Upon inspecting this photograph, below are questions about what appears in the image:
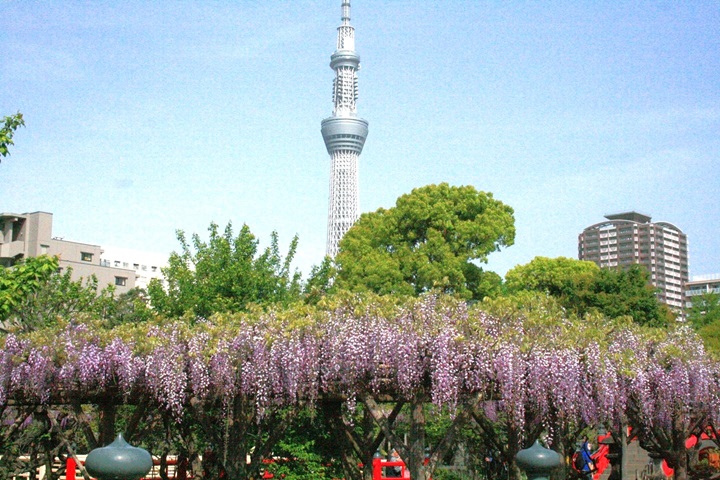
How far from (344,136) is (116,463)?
12509cm

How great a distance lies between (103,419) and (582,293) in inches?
989

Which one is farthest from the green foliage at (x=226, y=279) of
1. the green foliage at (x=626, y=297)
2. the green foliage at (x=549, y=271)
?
the green foliage at (x=549, y=271)

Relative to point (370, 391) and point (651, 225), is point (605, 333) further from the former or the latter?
point (651, 225)

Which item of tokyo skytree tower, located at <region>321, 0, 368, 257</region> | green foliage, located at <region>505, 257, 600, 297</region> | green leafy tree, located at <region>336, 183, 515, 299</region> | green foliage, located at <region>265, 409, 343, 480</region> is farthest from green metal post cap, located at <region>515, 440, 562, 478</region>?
tokyo skytree tower, located at <region>321, 0, 368, 257</region>

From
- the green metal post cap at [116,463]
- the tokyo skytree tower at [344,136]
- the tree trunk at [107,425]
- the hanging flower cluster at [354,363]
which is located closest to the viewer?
the green metal post cap at [116,463]

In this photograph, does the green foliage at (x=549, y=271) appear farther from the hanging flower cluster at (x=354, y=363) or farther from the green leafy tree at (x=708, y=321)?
the hanging flower cluster at (x=354, y=363)

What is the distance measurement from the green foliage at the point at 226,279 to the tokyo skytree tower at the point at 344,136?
86.3 m

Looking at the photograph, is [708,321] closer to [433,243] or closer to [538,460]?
[433,243]

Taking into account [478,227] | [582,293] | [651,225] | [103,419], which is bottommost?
[103,419]

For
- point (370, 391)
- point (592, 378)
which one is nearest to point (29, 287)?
point (370, 391)

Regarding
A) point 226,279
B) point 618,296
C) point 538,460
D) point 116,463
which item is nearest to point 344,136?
point 618,296

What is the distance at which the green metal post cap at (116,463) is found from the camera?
6.96m

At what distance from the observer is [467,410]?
1562cm

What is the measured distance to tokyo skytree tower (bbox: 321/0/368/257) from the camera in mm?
117125
